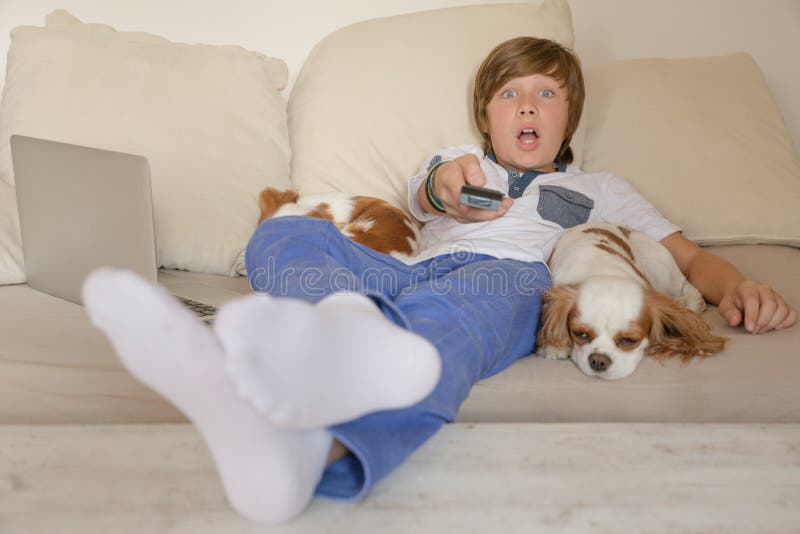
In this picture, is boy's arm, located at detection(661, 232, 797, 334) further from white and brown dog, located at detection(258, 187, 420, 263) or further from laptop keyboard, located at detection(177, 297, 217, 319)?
laptop keyboard, located at detection(177, 297, 217, 319)

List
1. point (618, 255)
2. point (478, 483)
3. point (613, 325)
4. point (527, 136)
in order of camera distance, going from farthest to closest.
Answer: point (527, 136)
point (618, 255)
point (613, 325)
point (478, 483)

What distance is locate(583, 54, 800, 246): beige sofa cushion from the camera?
181cm

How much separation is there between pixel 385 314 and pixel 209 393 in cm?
30

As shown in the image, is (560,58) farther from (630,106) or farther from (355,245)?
(355,245)

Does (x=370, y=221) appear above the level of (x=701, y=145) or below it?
below

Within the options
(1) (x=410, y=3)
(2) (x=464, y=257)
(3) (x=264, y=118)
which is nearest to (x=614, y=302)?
(2) (x=464, y=257)

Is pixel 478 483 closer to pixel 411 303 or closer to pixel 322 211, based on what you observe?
pixel 411 303

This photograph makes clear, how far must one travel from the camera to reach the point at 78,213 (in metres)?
1.38

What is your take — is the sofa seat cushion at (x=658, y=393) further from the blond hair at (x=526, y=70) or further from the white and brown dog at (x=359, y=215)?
the blond hair at (x=526, y=70)

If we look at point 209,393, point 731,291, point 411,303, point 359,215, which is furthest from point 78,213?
point 731,291

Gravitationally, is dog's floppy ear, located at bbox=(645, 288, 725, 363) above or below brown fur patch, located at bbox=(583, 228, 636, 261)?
below

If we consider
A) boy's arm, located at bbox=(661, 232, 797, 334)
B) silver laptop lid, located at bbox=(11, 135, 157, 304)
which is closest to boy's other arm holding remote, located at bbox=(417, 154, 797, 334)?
boy's arm, located at bbox=(661, 232, 797, 334)

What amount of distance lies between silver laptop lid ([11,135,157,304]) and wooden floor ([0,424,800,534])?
0.43 m

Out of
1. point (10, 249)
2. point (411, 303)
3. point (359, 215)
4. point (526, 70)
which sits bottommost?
point (10, 249)
